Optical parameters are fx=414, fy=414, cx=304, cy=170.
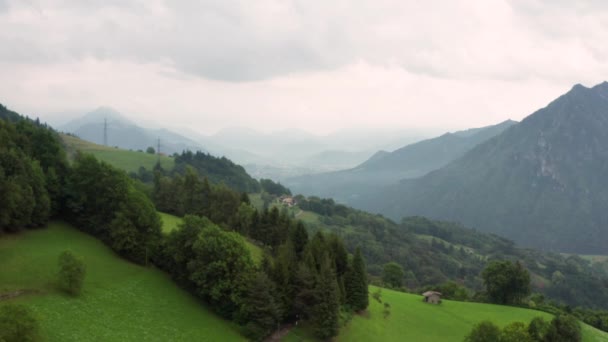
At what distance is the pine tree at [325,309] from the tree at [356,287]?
892 cm

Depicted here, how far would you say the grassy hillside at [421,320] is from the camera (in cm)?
5190

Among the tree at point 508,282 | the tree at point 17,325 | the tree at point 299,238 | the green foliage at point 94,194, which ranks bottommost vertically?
the tree at point 508,282

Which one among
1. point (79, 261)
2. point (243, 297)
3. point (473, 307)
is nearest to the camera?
point (79, 261)

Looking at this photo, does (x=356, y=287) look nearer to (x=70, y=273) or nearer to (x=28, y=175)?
(x=70, y=273)

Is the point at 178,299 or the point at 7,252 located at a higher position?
the point at 7,252

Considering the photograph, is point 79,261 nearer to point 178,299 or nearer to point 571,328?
point 178,299

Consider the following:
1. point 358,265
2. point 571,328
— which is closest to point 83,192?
point 358,265

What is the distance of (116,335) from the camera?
3578 cm

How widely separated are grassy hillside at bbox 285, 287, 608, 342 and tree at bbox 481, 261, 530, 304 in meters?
5.28

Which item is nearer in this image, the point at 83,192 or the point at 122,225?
the point at 122,225

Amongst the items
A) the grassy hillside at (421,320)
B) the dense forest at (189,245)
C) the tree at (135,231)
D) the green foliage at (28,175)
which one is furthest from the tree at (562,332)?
the green foliage at (28,175)

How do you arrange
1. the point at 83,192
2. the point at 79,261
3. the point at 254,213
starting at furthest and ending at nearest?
the point at 254,213, the point at 83,192, the point at 79,261

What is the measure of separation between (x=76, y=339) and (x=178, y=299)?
13.5 metres

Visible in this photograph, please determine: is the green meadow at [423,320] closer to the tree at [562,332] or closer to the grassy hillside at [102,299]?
the tree at [562,332]
